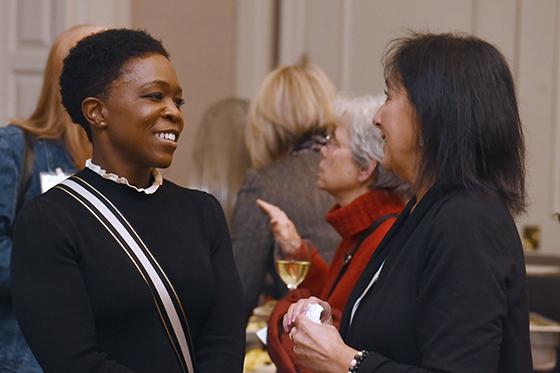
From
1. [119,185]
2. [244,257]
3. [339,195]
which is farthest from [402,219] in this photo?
[244,257]

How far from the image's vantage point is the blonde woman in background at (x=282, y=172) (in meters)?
3.85

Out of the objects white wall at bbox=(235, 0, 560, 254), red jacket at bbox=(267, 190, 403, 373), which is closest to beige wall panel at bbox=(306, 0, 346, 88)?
white wall at bbox=(235, 0, 560, 254)

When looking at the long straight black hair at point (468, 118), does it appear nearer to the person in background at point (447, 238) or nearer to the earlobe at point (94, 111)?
the person in background at point (447, 238)

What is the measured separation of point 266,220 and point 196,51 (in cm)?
230

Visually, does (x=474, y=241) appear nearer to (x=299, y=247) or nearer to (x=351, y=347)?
(x=351, y=347)

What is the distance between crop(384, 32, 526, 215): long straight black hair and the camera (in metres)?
2.13

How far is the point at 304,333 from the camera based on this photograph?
2193mm

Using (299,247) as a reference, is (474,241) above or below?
above

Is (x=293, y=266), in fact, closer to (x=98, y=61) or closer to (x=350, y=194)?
(x=350, y=194)

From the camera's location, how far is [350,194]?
129 inches

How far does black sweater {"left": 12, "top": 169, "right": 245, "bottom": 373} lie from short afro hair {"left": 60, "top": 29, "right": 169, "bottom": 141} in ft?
0.53

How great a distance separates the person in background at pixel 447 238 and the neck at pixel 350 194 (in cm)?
97

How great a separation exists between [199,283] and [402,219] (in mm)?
425

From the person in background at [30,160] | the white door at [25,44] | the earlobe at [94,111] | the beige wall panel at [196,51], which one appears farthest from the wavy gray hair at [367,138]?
the beige wall panel at [196,51]
